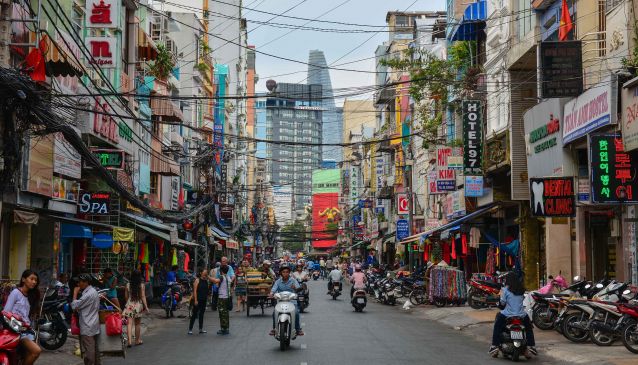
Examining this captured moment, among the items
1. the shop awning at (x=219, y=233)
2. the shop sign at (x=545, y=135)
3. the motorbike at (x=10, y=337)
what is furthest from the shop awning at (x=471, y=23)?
the motorbike at (x=10, y=337)

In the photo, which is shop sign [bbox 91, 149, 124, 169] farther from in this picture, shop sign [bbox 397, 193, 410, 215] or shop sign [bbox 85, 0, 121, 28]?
shop sign [bbox 397, 193, 410, 215]

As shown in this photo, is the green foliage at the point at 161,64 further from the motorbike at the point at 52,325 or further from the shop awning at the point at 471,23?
the motorbike at the point at 52,325

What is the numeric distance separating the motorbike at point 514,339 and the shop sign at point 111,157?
683 inches

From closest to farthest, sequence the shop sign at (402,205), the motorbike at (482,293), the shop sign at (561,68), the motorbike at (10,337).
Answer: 1. the motorbike at (10,337)
2. the shop sign at (561,68)
3. the motorbike at (482,293)
4. the shop sign at (402,205)

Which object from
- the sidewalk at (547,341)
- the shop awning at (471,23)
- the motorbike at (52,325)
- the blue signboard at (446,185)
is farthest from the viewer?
the blue signboard at (446,185)

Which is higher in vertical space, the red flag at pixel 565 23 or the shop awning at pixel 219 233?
the red flag at pixel 565 23

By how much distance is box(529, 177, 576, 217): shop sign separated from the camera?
23.7 meters

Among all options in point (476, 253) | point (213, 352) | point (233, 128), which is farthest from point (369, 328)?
point (233, 128)

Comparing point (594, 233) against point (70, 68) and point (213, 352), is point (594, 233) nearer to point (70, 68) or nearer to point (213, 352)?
point (213, 352)

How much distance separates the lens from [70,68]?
20.7 m

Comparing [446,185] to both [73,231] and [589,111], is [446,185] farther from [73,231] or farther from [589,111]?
[73,231]

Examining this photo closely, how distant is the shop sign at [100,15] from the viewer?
28938 mm

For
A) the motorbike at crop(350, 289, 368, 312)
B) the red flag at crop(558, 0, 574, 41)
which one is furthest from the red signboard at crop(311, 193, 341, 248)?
the red flag at crop(558, 0, 574, 41)

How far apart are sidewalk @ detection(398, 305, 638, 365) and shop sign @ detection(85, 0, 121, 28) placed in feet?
48.2
